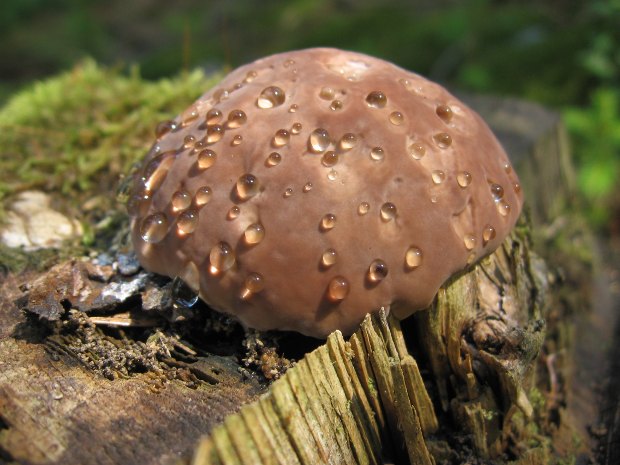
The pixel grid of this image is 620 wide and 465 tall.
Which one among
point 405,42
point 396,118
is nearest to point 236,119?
point 396,118

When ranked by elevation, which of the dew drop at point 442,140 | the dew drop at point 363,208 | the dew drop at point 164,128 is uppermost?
the dew drop at point 442,140

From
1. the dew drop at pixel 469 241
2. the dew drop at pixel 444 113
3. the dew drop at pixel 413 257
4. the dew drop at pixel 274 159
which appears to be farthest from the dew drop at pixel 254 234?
the dew drop at pixel 444 113

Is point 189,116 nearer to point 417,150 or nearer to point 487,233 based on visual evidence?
point 417,150

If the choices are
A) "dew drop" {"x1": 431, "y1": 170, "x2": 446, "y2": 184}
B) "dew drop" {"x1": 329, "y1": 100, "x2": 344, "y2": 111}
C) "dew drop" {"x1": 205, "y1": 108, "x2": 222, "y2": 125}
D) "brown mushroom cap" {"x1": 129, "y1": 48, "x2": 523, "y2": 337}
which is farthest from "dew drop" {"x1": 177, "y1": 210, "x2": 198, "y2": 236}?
"dew drop" {"x1": 431, "y1": 170, "x2": 446, "y2": 184}

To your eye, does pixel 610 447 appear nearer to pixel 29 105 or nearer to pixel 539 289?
pixel 539 289

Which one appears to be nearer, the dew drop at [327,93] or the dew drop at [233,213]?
the dew drop at [233,213]

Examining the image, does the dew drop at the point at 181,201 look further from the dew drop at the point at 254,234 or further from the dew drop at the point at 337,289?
the dew drop at the point at 337,289

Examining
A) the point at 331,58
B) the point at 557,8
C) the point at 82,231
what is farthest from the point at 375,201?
the point at 557,8
